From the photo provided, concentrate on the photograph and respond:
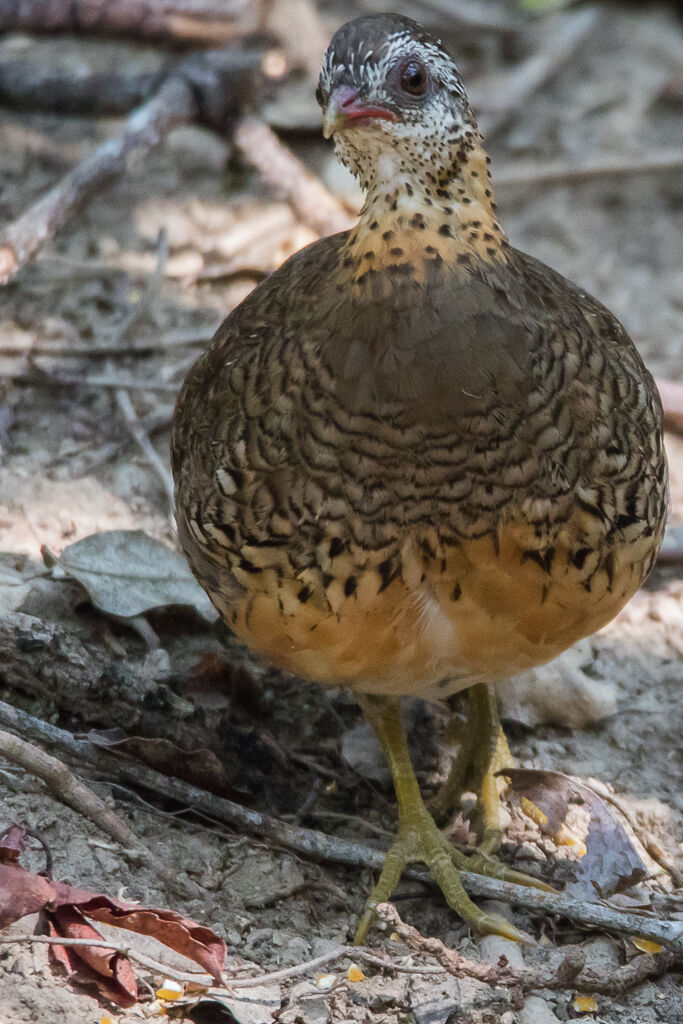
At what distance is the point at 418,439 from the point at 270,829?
4.34ft

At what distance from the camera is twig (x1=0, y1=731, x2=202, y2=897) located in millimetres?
3439

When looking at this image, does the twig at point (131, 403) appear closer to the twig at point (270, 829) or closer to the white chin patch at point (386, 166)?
the twig at point (270, 829)

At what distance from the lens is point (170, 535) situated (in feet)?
16.1

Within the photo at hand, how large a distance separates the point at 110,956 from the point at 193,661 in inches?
56.6

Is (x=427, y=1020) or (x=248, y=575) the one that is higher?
(x=248, y=575)

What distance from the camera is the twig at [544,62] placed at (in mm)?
7746

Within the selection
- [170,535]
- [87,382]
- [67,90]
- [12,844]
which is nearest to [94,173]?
[87,382]

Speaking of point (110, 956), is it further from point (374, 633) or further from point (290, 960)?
point (374, 633)

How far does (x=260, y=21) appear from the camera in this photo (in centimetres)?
729

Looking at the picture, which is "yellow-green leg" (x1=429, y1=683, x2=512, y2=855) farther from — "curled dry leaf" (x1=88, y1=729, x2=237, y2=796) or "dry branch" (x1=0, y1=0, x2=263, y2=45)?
"dry branch" (x1=0, y1=0, x2=263, y2=45)

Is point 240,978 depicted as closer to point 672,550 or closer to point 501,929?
point 501,929

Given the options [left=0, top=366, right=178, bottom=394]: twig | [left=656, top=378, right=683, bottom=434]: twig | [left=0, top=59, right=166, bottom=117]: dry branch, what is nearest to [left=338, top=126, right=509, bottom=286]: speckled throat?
[left=0, top=366, right=178, bottom=394]: twig

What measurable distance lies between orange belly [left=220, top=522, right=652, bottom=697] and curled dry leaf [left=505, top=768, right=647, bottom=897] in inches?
29.3

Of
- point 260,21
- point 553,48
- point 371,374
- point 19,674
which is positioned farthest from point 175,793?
point 553,48
